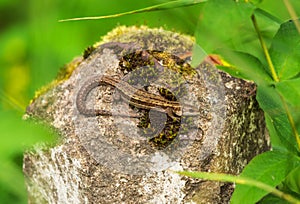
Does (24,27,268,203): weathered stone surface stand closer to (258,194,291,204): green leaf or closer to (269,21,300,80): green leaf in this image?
(258,194,291,204): green leaf

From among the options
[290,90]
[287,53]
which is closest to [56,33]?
[287,53]

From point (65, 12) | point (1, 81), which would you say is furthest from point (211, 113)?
point (1, 81)

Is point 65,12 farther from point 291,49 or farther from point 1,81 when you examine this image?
point 291,49

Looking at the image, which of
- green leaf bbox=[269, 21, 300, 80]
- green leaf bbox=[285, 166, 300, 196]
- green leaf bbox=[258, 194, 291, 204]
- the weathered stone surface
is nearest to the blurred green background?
the weathered stone surface

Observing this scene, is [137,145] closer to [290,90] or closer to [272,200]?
[272,200]

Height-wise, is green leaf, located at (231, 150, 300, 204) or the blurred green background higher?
the blurred green background
